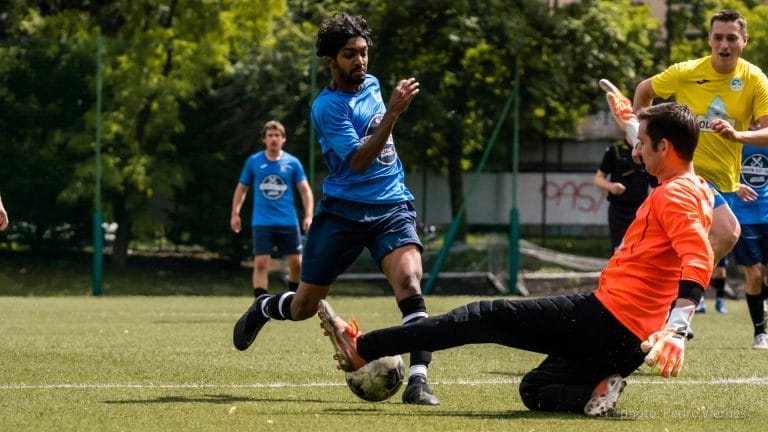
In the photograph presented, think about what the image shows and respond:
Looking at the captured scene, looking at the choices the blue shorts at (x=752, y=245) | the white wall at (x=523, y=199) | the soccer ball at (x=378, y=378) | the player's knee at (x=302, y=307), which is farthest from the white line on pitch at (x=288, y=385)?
the white wall at (x=523, y=199)

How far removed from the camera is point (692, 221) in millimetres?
5656

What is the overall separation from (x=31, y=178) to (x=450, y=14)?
7.37 m

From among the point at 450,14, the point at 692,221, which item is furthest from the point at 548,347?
the point at 450,14

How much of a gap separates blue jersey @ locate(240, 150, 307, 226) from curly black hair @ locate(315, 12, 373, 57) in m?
7.44

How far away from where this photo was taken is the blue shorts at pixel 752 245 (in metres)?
10.9

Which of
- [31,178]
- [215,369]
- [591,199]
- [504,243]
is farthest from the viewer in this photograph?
[591,199]

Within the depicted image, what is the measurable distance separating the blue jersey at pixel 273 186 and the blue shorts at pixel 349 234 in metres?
7.28

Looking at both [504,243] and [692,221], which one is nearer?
[692,221]

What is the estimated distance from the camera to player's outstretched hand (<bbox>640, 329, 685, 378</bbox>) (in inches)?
207

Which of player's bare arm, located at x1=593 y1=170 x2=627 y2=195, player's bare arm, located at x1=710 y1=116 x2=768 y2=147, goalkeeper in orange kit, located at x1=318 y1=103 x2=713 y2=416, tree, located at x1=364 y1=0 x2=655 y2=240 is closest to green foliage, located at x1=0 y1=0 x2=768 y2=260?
tree, located at x1=364 y1=0 x2=655 y2=240

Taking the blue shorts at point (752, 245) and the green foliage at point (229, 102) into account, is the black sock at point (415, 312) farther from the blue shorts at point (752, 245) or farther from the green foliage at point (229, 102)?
the green foliage at point (229, 102)

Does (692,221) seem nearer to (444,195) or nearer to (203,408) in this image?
(203,408)

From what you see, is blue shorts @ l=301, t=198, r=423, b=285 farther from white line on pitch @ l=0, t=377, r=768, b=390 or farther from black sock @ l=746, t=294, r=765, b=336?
black sock @ l=746, t=294, r=765, b=336

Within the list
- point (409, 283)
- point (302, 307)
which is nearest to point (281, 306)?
point (302, 307)
